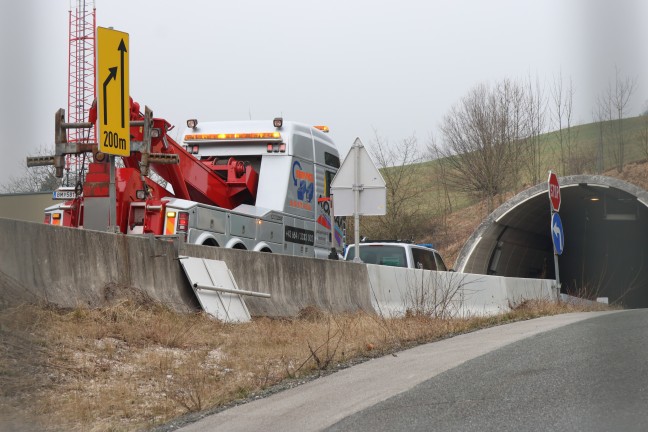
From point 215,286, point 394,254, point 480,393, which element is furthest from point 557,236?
point 480,393

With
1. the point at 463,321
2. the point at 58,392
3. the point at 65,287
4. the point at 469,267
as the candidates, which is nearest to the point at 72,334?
the point at 65,287

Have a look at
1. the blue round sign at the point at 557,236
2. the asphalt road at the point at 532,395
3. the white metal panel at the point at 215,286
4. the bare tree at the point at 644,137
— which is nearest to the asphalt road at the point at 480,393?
the asphalt road at the point at 532,395

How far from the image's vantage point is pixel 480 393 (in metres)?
7.14

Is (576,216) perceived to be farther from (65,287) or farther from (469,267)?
(65,287)

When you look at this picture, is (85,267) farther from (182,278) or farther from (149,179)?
(149,179)

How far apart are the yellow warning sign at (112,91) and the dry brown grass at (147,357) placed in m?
2.61

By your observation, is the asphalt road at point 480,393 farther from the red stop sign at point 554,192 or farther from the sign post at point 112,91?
the red stop sign at point 554,192

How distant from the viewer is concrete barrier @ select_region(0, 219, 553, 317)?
930 cm

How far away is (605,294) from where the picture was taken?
33.8 m

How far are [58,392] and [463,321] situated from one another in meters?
7.20

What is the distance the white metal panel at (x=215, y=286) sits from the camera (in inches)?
464

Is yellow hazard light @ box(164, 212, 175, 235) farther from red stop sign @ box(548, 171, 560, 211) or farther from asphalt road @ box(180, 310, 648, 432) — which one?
red stop sign @ box(548, 171, 560, 211)

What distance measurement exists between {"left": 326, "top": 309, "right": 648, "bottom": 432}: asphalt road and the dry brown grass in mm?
1600

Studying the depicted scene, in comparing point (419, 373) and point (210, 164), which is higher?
point (210, 164)
